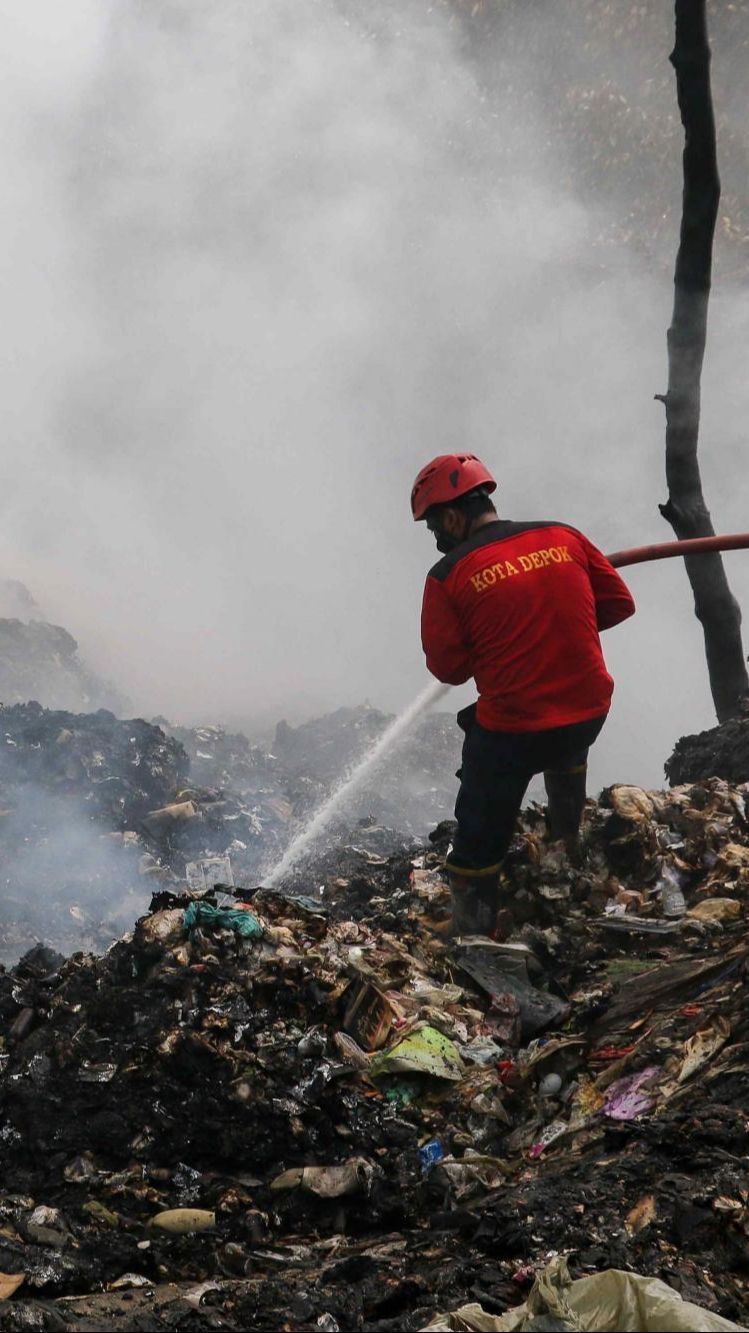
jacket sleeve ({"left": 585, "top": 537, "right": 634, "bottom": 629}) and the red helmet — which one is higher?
the red helmet

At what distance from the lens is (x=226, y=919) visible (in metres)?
3.41

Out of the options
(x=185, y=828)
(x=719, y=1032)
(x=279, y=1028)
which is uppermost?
(x=185, y=828)

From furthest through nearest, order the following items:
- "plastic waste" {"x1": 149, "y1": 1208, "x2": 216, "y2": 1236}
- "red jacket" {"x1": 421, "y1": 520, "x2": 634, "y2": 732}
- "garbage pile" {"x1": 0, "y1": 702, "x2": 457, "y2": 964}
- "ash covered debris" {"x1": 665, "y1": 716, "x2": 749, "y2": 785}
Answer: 1. "garbage pile" {"x1": 0, "y1": 702, "x2": 457, "y2": 964}
2. "ash covered debris" {"x1": 665, "y1": 716, "x2": 749, "y2": 785}
3. "red jacket" {"x1": 421, "y1": 520, "x2": 634, "y2": 732}
4. "plastic waste" {"x1": 149, "y1": 1208, "x2": 216, "y2": 1236}

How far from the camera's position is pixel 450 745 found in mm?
16266

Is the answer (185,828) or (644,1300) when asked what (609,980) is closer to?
(644,1300)

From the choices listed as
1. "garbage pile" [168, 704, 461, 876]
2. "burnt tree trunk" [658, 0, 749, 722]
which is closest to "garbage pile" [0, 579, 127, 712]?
"garbage pile" [168, 704, 461, 876]

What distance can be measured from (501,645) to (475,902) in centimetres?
105

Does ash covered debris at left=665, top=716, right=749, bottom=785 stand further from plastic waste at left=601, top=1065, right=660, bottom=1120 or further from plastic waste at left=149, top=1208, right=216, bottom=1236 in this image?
plastic waste at left=149, top=1208, right=216, bottom=1236

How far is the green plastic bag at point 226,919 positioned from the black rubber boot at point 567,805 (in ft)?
4.60

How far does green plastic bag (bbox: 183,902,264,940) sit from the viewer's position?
133 inches

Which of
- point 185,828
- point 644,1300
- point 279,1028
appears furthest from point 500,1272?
point 185,828

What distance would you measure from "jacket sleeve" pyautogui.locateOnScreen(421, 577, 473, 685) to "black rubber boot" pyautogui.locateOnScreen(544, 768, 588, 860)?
709 mm

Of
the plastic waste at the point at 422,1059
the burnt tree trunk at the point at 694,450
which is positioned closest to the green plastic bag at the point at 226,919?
the plastic waste at the point at 422,1059

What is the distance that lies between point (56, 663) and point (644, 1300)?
16.0 meters
